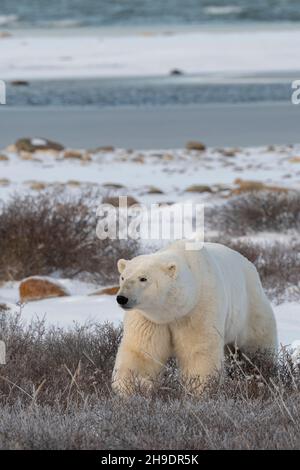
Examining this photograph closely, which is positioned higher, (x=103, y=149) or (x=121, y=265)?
(x=121, y=265)

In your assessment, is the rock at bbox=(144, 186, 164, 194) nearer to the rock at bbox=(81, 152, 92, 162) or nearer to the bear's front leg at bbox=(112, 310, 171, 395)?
the rock at bbox=(81, 152, 92, 162)

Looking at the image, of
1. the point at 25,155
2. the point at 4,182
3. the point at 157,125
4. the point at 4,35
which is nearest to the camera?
the point at 4,182

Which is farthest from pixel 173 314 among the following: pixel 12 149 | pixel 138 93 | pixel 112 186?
pixel 138 93

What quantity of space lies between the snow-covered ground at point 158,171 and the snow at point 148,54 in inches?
657

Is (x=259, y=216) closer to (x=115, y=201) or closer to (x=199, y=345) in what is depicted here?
(x=115, y=201)

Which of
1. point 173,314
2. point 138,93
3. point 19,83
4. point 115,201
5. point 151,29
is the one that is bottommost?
point 151,29

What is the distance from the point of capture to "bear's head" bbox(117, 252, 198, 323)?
5008 millimetres

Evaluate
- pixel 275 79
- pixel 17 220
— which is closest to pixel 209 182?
pixel 17 220

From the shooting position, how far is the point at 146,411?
4.59m

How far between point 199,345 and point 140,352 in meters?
0.26

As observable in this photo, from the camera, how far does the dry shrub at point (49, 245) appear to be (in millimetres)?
9523
